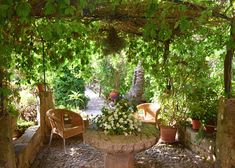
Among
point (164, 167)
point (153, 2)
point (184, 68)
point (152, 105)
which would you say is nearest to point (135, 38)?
point (184, 68)

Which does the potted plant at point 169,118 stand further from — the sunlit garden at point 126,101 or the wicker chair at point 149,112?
the wicker chair at point 149,112

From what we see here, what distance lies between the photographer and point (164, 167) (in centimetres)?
473

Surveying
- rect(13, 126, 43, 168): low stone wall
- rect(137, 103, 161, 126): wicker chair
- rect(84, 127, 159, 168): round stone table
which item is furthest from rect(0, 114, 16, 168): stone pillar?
rect(137, 103, 161, 126): wicker chair

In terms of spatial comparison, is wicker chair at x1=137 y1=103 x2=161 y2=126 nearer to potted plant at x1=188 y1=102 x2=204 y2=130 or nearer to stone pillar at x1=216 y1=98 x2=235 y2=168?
potted plant at x1=188 y1=102 x2=204 y2=130

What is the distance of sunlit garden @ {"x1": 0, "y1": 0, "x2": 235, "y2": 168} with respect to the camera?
3600 millimetres

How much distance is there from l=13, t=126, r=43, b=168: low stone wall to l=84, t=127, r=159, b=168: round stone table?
38.5 inches

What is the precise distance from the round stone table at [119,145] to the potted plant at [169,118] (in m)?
1.52

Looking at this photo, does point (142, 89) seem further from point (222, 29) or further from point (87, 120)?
point (222, 29)

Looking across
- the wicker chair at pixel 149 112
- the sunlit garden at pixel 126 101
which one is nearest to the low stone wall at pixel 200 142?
the sunlit garden at pixel 126 101

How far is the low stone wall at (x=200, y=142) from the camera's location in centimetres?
477

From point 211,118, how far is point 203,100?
40cm

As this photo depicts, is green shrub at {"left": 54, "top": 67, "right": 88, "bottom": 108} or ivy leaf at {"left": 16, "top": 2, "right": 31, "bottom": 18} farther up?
ivy leaf at {"left": 16, "top": 2, "right": 31, "bottom": 18}

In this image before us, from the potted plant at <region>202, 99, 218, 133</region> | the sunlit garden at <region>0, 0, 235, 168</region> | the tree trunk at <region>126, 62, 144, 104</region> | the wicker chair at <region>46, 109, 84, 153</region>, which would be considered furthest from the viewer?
the tree trunk at <region>126, 62, 144, 104</region>

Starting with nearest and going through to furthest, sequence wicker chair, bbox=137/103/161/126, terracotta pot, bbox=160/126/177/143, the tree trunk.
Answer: terracotta pot, bbox=160/126/177/143 < wicker chair, bbox=137/103/161/126 < the tree trunk
